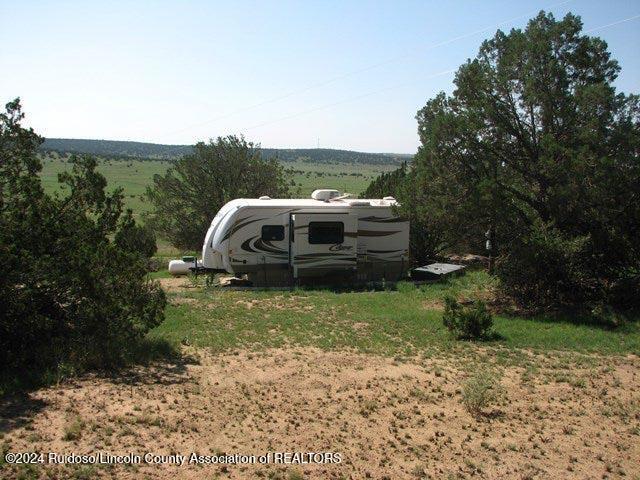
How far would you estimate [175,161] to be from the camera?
27297mm

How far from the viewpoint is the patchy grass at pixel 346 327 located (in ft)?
33.2

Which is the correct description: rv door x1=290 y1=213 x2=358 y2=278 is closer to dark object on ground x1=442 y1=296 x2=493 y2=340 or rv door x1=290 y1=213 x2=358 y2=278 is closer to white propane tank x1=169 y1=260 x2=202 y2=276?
white propane tank x1=169 y1=260 x2=202 y2=276

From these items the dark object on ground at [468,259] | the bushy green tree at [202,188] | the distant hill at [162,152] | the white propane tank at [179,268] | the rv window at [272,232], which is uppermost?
the distant hill at [162,152]

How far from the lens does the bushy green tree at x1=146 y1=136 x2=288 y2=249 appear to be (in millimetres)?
25969

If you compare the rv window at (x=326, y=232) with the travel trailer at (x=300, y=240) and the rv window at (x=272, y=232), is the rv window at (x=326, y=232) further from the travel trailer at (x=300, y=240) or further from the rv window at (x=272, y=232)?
the rv window at (x=272, y=232)

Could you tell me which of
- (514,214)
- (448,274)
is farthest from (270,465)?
(448,274)

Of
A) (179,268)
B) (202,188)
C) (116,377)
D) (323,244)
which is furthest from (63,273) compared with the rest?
(202,188)

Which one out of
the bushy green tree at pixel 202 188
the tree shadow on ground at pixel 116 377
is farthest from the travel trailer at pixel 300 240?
the bushy green tree at pixel 202 188

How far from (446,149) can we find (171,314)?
7.58 metres

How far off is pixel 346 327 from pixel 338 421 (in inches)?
198

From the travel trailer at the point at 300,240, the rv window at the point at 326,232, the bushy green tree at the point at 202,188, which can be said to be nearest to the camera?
the travel trailer at the point at 300,240

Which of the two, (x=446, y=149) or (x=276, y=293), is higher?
(x=446, y=149)

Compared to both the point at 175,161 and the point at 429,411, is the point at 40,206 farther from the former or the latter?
the point at 175,161

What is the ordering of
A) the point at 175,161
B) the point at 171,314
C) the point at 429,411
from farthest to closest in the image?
the point at 175,161
the point at 171,314
the point at 429,411
